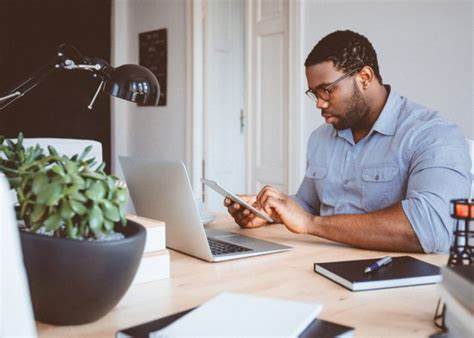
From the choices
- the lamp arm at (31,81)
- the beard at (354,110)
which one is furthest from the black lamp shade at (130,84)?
the beard at (354,110)

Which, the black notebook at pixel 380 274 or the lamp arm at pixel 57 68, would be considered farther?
the lamp arm at pixel 57 68

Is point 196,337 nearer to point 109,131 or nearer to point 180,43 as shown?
point 180,43

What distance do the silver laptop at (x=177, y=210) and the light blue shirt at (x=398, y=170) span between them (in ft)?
1.35

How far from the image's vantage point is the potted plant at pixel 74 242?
73cm

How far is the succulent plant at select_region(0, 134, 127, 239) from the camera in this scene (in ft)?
2.43

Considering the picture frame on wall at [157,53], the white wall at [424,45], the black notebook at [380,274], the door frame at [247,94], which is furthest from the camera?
the picture frame on wall at [157,53]

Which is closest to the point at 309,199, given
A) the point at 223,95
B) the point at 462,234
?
the point at 462,234

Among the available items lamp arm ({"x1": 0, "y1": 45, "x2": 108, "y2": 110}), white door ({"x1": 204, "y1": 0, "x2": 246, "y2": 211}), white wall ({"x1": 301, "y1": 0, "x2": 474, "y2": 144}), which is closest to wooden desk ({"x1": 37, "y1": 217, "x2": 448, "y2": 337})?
lamp arm ({"x1": 0, "y1": 45, "x2": 108, "y2": 110})

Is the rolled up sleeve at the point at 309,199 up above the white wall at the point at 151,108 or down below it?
below

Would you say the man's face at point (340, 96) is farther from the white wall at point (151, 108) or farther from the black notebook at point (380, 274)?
the white wall at point (151, 108)

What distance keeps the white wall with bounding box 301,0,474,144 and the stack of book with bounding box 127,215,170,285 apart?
6.66ft

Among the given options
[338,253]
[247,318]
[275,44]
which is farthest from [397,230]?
[275,44]

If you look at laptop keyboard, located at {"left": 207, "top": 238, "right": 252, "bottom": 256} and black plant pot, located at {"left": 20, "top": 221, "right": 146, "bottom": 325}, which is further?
laptop keyboard, located at {"left": 207, "top": 238, "right": 252, "bottom": 256}

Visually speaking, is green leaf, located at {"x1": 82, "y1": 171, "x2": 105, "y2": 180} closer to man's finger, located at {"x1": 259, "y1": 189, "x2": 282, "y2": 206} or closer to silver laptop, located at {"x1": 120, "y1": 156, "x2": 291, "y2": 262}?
silver laptop, located at {"x1": 120, "y1": 156, "x2": 291, "y2": 262}
